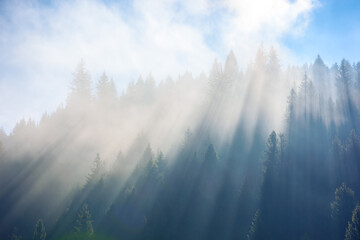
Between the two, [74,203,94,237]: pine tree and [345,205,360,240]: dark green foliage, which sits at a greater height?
[345,205,360,240]: dark green foliage

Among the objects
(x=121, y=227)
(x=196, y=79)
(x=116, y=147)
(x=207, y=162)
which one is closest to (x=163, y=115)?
(x=116, y=147)

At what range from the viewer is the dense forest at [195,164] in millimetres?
38188

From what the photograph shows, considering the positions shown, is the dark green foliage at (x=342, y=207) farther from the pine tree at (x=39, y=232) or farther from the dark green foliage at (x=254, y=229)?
the pine tree at (x=39, y=232)

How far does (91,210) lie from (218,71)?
4639 cm

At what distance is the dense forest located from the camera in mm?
38188

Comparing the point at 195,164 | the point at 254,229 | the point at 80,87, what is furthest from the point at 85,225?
the point at 80,87

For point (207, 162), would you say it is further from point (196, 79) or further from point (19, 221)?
point (196, 79)

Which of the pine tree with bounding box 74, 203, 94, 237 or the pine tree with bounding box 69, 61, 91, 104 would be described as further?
the pine tree with bounding box 69, 61, 91, 104

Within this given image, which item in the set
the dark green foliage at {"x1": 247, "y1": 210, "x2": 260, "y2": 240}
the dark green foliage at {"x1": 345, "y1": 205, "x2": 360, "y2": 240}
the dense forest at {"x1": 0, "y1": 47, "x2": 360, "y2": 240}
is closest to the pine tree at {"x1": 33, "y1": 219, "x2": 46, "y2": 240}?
the dense forest at {"x1": 0, "y1": 47, "x2": 360, "y2": 240}

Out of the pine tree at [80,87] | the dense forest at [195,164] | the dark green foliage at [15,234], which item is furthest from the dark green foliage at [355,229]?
the pine tree at [80,87]

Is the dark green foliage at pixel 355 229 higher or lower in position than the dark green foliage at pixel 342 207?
lower

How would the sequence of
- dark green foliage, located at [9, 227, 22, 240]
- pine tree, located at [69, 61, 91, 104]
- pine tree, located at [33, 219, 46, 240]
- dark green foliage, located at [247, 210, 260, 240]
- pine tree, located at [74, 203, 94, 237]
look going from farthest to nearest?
1. pine tree, located at [69, 61, 91, 104]
2. dark green foliage, located at [9, 227, 22, 240]
3. pine tree, located at [33, 219, 46, 240]
4. pine tree, located at [74, 203, 94, 237]
5. dark green foliage, located at [247, 210, 260, 240]

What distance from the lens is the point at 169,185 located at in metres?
41.7

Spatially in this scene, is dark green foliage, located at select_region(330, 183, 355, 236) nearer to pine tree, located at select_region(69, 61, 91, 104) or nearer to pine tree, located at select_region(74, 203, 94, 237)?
pine tree, located at select_region(74, 203, 94, 237)
